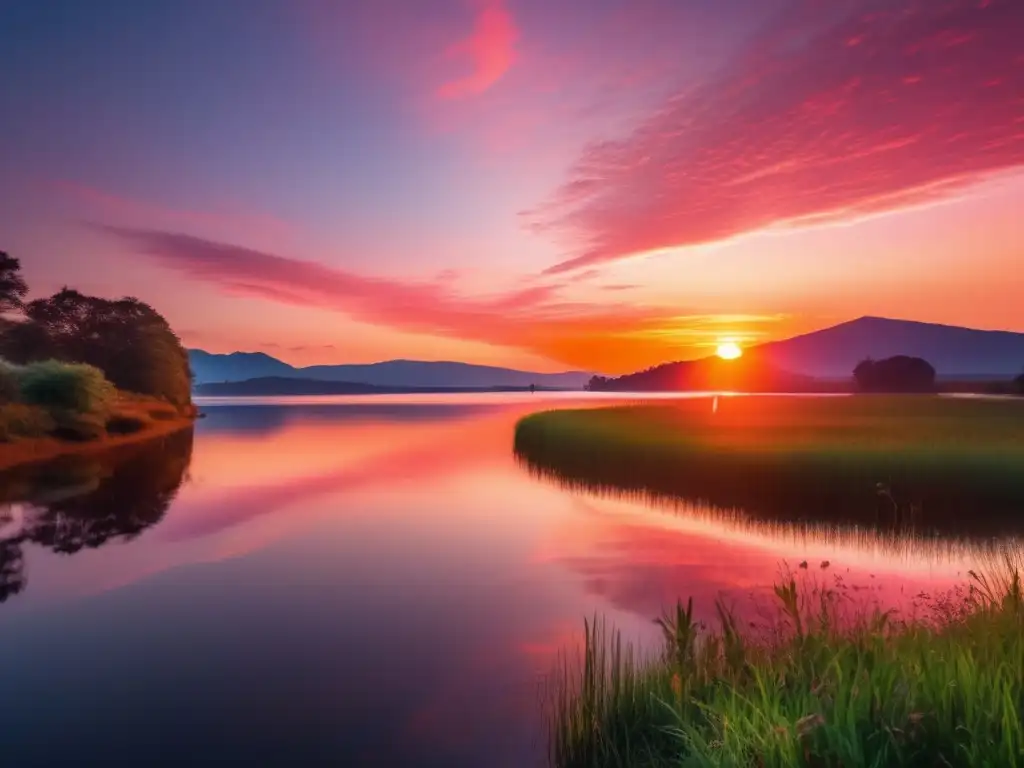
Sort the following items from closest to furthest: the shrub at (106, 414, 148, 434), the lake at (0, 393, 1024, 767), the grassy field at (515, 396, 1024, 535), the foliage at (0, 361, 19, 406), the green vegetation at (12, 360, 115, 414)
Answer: the lake at (0, 393, 1024, 767) → the grassy field at (515, 396, 1024, 535) → the foliage at (0, 361, 19, 406) → the green vegetation at (12, 360, 115, 414) → the shrub at (106, 414, 148, 434)

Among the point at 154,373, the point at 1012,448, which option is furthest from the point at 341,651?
the point at 154,373

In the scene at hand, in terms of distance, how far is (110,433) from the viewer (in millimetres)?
52438

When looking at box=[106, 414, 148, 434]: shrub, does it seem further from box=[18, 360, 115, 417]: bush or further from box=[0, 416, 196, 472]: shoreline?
box=[18, 360, 115, 417]: bush

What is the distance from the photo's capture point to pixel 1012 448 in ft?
104

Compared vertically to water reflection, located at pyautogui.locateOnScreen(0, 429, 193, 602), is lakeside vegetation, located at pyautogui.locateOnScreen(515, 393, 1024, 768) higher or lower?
higher

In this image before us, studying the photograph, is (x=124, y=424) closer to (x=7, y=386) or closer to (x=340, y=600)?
(x=7, y=386)

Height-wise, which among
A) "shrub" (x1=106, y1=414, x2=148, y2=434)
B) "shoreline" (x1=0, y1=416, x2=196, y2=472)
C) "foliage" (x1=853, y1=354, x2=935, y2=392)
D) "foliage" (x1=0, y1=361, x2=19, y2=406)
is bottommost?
"shoreline" (x1=0, y1=416, x2=196, y2=472)

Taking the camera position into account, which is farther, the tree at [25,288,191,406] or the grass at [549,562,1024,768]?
the tree at [25,288,191,406]

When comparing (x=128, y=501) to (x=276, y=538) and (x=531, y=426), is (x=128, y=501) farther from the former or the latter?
(x=531, y=426)

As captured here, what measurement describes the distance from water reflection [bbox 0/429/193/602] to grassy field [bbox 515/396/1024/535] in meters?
19.4

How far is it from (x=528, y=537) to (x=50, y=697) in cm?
1338

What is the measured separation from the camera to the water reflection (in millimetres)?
19234

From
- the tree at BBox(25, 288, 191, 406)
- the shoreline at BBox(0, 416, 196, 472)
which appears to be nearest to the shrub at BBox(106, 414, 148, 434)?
the shoreline at BBox(0, 416, 196, 472)

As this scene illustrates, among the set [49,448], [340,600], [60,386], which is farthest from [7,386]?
[340,600]
